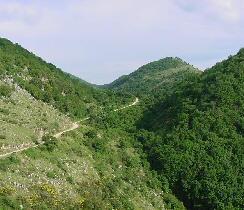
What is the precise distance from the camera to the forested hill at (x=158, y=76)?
364 ft

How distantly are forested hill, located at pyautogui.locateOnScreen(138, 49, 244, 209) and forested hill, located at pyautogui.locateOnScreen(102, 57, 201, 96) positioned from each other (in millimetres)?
39134

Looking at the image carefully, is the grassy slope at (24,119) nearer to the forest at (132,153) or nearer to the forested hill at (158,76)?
the forest at (132,153)

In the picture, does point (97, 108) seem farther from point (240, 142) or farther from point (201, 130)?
point (240, 142)

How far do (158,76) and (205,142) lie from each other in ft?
280

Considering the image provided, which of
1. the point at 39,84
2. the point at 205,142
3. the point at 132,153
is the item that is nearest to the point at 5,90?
the point at 39,84

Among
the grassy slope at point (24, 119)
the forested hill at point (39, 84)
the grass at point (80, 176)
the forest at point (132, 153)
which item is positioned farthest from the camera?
the forested hill at point (39, 84)

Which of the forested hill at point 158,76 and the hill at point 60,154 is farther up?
the forested hill at point 158,76

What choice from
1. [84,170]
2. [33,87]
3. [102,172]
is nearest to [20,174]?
[84,170]

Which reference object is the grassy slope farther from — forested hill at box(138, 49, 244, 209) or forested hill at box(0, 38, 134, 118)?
forested hill at box(138, 49, 244, 209)

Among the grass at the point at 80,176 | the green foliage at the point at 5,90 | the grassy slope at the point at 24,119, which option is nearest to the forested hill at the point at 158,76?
the grassy slope at the point at 24,119

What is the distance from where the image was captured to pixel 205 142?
47.8 m

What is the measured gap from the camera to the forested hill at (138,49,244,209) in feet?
138

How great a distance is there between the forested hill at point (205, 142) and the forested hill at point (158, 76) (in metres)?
39.1

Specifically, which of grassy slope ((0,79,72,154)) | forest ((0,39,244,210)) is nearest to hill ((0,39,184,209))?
grassy slope ((0,79,72,154))
